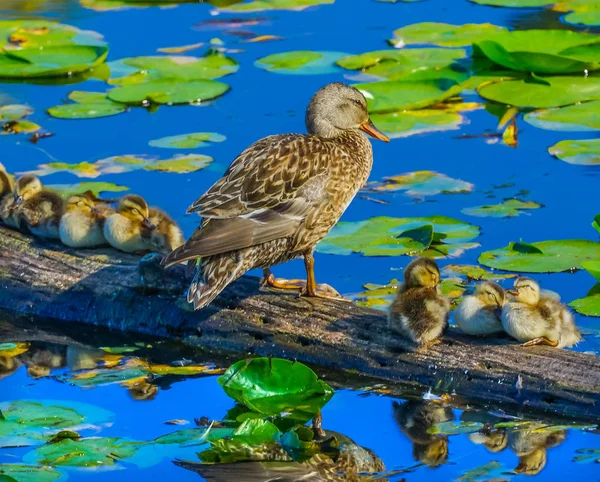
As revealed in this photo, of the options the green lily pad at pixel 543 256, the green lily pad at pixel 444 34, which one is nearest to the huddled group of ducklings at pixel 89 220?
the green lily pad at pixel 543 256

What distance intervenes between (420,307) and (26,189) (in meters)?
2.89

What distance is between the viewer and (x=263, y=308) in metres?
6.42

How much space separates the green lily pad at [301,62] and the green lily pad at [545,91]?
5.29ft

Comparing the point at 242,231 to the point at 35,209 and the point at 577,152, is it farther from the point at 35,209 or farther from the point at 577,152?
the point at 577,152

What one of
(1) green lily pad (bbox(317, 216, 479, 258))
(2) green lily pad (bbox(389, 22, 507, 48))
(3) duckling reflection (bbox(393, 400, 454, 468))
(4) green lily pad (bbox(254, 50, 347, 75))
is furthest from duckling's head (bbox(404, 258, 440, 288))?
(2) green lily pad (bbox(389, 22, 507, 48))

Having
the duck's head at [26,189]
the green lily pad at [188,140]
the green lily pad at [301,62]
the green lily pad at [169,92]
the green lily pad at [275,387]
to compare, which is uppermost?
→ the green lily pad at [301,62]

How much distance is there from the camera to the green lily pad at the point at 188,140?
9.67 meters

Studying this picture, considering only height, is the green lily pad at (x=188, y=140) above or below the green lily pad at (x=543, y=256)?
above

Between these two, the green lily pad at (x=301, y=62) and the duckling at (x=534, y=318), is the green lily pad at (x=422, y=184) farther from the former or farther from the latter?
the duckling at (x=534, y=318)

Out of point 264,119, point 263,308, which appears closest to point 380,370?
point 263,308

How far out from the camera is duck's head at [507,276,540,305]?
580 centimetres

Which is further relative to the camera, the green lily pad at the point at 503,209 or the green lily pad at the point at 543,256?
the green lily pad at the point at 503,209

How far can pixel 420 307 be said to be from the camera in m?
5.77

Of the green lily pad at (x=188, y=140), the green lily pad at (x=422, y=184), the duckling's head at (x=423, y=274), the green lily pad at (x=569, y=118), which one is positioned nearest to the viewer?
the duckling's head at (x=423, y=274)
